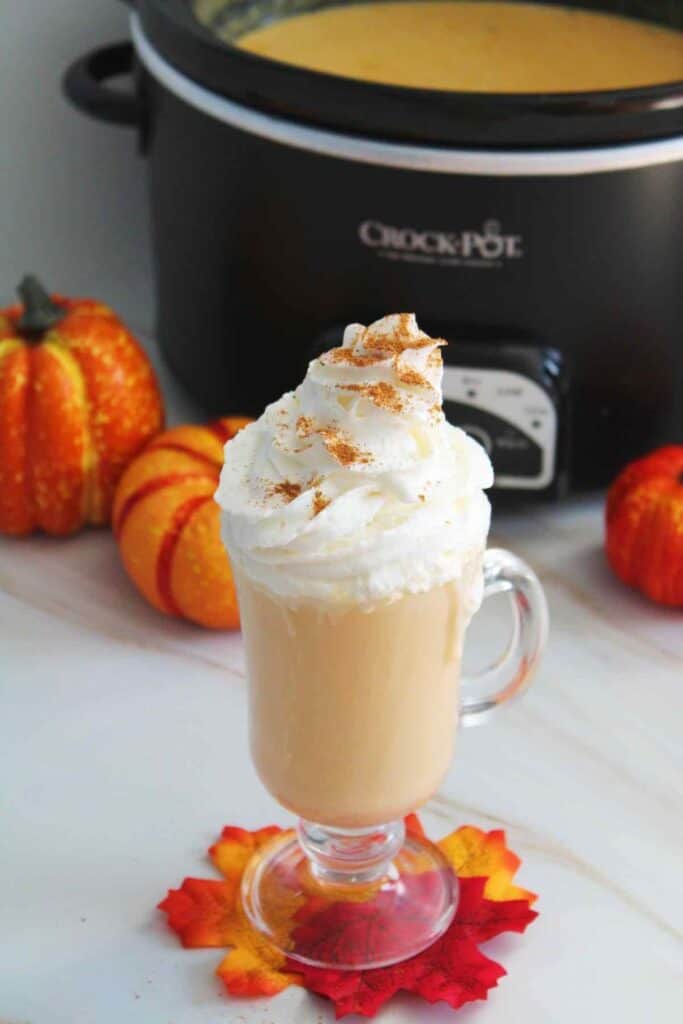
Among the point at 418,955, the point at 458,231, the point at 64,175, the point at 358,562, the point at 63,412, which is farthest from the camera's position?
the point at 64,175

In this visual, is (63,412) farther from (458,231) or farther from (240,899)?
(240,899)

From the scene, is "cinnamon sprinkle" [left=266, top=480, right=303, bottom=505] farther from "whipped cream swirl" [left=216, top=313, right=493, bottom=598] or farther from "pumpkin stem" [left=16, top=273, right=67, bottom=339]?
"pumpkin stem" [left=16, top=273, right=67, bottom=339]

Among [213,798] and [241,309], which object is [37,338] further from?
[213,798]

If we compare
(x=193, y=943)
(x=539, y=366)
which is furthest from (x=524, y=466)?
(x=193, y=943)

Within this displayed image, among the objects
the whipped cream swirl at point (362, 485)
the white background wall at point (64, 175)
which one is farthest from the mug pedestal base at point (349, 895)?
the white background wall at point (64, 175)

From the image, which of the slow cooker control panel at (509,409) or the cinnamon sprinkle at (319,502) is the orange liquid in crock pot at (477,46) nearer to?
the slow cooker control panel at (509,409)

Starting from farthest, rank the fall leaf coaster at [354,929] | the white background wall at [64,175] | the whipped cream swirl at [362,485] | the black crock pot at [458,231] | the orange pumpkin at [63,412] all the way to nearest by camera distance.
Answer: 1. the white background wall at [64,175]
2. the orange pumpkin at [63,412]
3. the black crock pot at [458,231]
4. the fall leaf coaster at [354,929]
5. the whipped cream swirl at [362,485]

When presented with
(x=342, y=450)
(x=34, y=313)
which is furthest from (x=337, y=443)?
(x=34, y=313)
